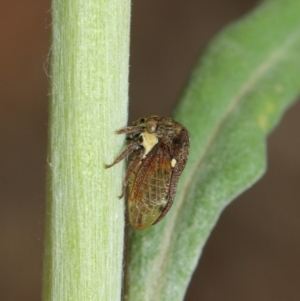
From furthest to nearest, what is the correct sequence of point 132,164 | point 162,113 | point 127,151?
point 162,113
point 132,164
point 127,151

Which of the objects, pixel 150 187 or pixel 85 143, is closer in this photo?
pixel 85 143

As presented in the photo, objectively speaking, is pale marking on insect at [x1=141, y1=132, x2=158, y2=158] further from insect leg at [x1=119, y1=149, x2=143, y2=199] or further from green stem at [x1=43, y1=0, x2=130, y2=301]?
green stem at [x1=43, y1=0, x2=130, y2=301]

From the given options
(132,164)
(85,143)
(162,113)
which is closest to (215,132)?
(132,164)

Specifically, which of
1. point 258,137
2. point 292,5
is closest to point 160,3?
point 292,5

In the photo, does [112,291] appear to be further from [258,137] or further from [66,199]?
[258,137]

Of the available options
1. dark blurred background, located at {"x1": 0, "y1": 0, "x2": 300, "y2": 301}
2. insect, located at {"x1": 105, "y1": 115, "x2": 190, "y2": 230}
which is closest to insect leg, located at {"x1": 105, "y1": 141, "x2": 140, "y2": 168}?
insect, located at {"x1": 105, "y1": 115, "x2": 190, "y2": 230}

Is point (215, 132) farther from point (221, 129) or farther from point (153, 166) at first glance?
point (153, 166)

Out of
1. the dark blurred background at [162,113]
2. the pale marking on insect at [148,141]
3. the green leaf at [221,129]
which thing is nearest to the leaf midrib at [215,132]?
the green leaf at [221,129]
